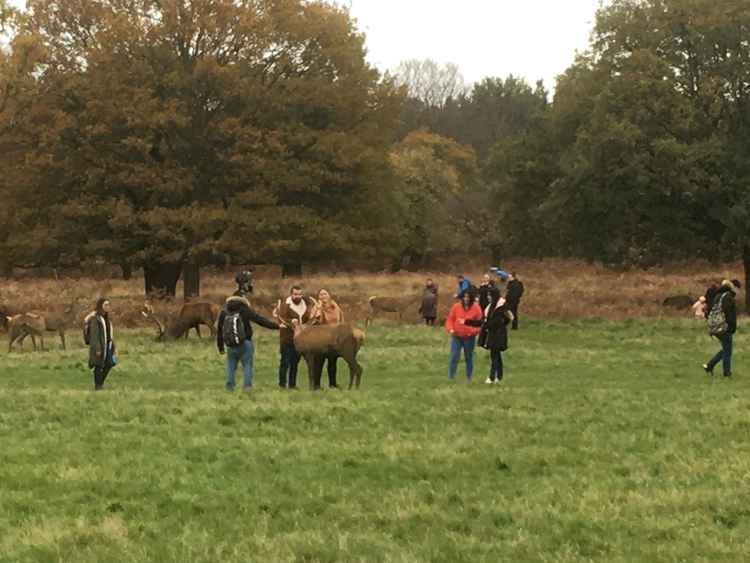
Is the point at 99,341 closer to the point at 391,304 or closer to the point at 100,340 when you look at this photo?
the point at 100,340

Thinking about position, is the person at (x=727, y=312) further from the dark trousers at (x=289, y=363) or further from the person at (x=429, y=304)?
the person at (x=429, y=304)

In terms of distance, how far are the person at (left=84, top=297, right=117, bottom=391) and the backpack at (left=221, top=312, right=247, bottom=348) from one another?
191cm

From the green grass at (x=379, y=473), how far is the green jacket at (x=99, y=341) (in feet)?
2.09

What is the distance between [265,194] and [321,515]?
96.4 ft

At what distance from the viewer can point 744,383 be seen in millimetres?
17781

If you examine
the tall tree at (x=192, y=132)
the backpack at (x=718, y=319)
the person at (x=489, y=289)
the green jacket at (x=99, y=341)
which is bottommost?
the green jacket at (x=99, y=341)

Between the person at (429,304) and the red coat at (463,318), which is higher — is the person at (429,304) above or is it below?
below

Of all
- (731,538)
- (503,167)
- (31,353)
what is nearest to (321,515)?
(731,538)

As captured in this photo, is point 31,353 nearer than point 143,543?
No

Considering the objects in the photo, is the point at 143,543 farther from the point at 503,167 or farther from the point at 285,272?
the point at 285,272

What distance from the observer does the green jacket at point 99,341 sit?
16438mm

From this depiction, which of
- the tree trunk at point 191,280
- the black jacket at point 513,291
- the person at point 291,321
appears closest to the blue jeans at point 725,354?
the person at point 291,321

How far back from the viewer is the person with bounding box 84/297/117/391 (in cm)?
1636

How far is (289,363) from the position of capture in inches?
677
